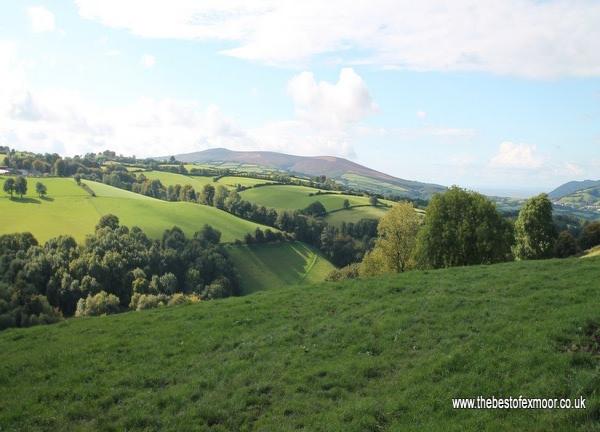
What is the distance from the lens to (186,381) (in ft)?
51.3

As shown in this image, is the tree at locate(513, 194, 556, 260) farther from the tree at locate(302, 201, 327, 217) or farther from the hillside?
the tree at locate(302, 201, 327, 217)

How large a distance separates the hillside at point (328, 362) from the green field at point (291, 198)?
13696 centimetres

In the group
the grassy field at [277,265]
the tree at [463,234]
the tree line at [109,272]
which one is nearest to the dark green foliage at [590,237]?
the tree at [463,234]

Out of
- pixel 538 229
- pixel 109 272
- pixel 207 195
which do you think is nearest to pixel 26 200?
pixel 109 272

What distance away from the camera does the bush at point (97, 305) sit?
7331 cm

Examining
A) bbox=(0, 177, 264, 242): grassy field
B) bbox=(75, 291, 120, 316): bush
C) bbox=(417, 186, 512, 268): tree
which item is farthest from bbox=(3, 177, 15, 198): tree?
bbox=(417, 186, 512, 268): tree

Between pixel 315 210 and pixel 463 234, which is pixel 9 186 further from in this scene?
pixel 463 234

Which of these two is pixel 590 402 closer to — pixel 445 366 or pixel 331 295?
pixel 445 366

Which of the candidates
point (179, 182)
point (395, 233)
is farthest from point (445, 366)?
point (179, 182)

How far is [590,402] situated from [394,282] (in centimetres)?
1503

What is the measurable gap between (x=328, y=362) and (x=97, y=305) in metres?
67.3

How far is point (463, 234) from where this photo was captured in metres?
42.7

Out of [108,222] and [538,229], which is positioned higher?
[538,229]

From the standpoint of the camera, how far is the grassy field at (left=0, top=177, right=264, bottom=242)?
106688 mm
